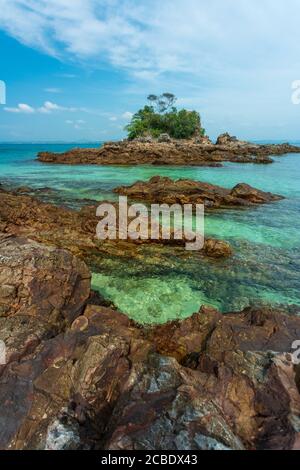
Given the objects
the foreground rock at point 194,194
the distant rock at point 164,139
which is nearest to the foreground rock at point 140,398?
the foreground rock at point 194,194

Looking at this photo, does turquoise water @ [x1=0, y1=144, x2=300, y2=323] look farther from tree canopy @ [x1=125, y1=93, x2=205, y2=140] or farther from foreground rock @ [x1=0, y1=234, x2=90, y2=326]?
tree canopy @ [x1=125, y1=93, x2=205, y2=140]

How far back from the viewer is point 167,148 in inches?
2598

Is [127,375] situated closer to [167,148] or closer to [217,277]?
[217,277]

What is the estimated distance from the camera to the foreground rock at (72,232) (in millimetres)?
12961

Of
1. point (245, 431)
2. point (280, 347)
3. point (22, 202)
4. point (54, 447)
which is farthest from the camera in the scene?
point (22, 202)

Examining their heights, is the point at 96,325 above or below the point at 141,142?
below

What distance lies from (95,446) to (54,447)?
0.49 meters

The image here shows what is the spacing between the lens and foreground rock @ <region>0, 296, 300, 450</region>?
3666 mm

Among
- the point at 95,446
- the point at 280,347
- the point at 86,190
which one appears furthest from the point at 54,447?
the point at 86,190

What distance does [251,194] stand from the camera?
23.3m

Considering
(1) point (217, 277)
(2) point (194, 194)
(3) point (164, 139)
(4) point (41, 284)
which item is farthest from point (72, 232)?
(3) point (164, 139)

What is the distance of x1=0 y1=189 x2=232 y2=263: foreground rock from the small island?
36229mm

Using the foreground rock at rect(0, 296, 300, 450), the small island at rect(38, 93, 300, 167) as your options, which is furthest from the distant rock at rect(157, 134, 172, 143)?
the foreground rock at rect(0, 296, 300, 450)

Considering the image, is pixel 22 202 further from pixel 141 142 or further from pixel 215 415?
pixel 141 142
